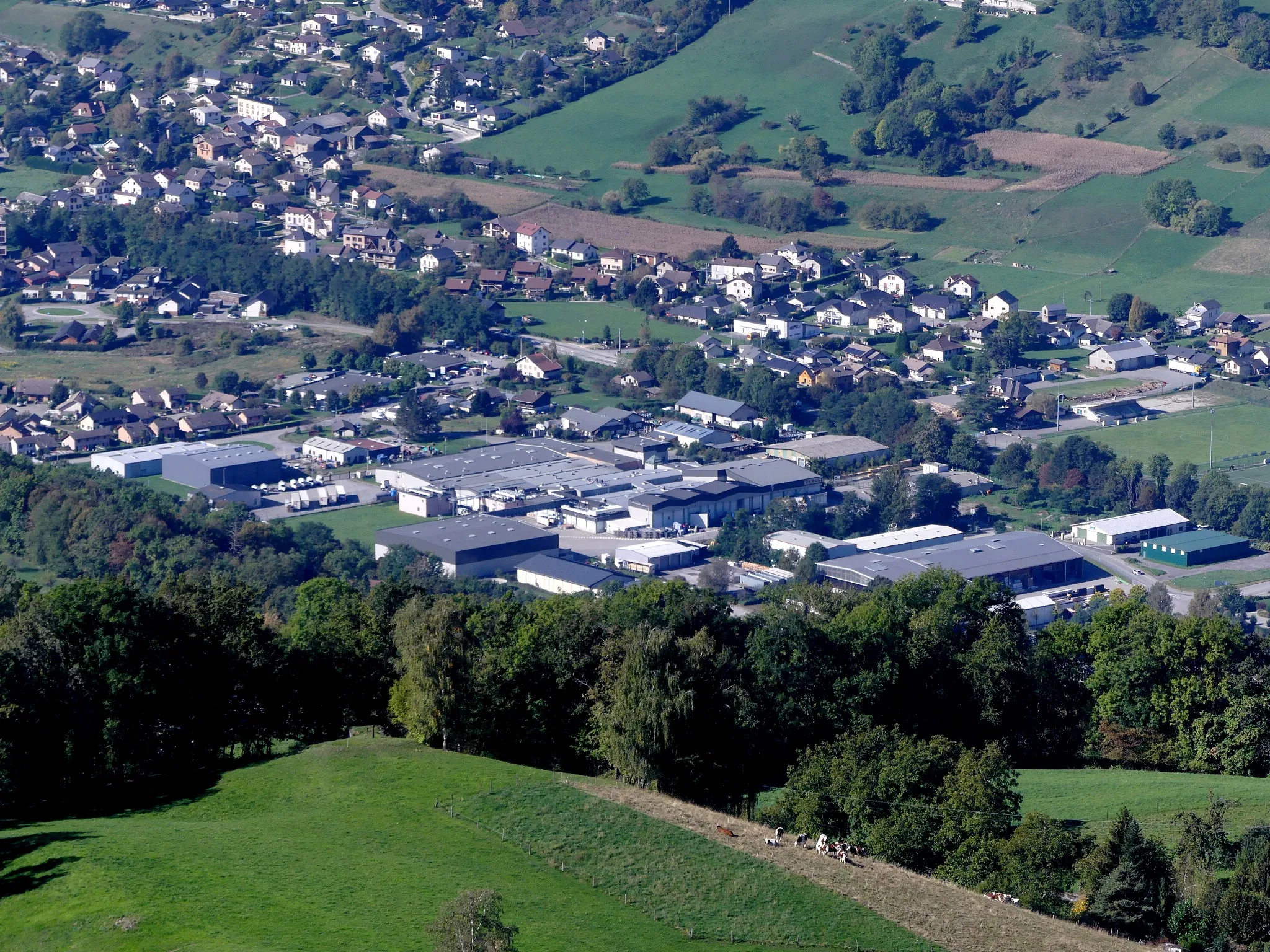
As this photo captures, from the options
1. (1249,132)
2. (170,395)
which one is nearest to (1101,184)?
(1249,132)

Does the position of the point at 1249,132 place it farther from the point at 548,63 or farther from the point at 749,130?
the point at 548,63

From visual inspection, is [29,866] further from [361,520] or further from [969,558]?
[361,520]

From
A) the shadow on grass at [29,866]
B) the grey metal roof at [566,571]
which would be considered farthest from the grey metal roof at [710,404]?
the shadow on grass at [29,866]

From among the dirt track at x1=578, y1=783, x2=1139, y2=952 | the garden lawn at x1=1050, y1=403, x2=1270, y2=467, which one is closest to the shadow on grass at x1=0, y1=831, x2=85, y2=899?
the dirt track at x1=578, y1=783, x2=1139, y2=952

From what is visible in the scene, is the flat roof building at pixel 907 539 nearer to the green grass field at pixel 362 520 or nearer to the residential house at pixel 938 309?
the green grass field at pixel 362 520

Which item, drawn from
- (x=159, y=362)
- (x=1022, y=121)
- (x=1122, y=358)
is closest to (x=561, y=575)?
(x=159, y=362)
